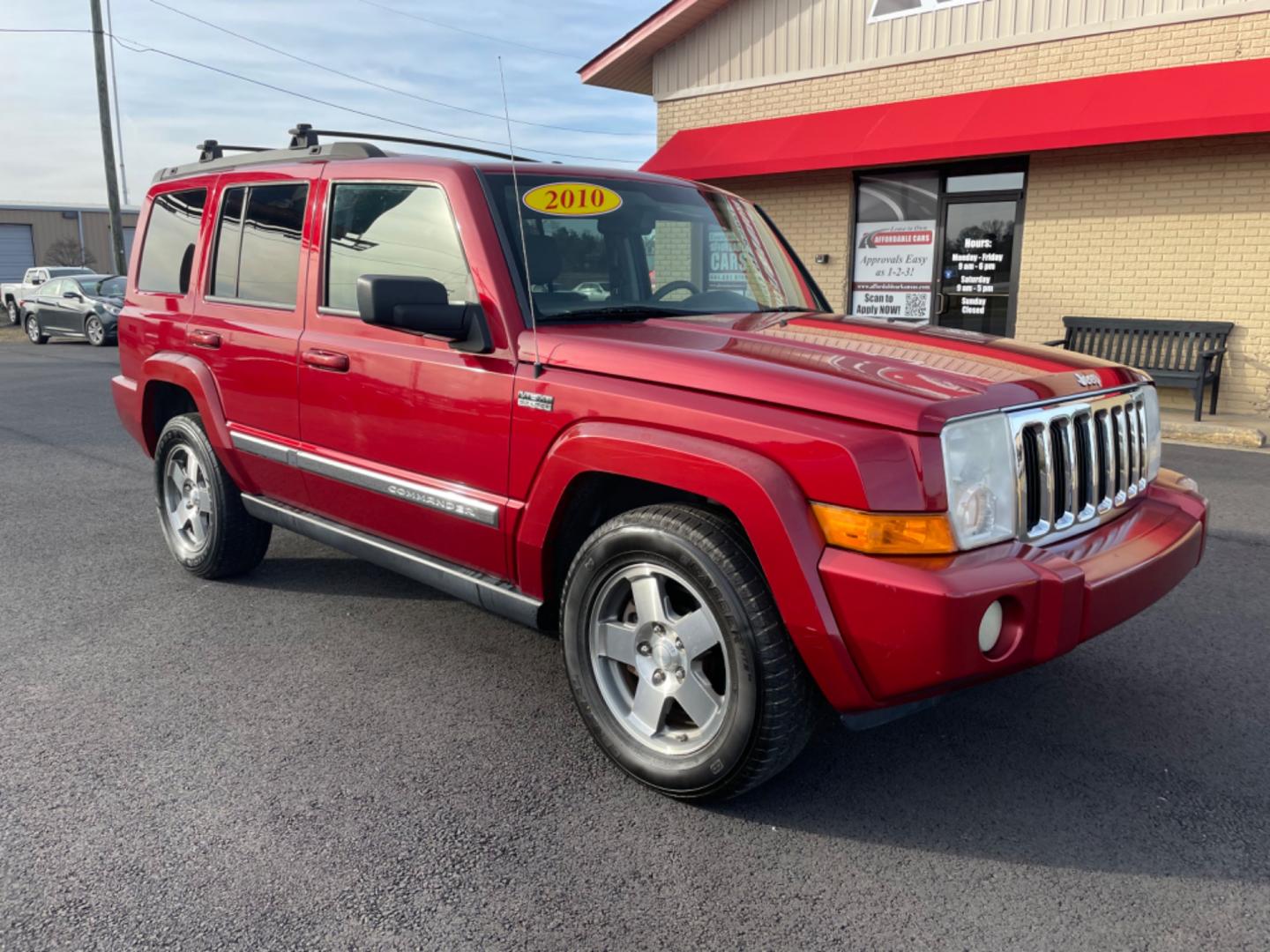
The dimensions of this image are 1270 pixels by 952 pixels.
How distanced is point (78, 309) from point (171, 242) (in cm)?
1908

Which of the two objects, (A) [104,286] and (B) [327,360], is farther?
(A) [104,286]

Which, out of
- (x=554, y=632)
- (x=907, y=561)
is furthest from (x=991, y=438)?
(x=554, y=632)

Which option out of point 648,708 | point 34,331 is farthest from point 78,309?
point 648,708

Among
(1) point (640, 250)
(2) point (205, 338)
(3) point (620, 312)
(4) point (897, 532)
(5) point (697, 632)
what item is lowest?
(5) point (697, 632)

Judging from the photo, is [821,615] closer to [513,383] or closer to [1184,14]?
[513,383]

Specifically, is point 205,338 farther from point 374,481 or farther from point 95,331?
point 95,331

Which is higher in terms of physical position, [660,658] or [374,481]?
[374,481]

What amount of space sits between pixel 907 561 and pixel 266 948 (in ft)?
5.82

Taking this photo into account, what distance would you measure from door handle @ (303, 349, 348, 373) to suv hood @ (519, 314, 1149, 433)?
920 millimetres

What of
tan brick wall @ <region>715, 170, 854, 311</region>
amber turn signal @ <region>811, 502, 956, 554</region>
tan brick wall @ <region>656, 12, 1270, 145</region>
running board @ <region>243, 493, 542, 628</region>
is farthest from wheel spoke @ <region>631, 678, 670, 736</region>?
tan brick wall @ <region>715, 170, 854, 311</region>

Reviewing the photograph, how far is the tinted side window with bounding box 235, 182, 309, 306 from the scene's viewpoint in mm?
4113

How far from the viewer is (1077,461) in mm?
2945

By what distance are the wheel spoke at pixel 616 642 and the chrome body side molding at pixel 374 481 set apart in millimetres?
547

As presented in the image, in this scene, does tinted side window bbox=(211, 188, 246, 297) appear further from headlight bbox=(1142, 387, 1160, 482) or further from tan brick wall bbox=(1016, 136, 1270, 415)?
tan brick wall bbox=(1016, 136, 1270, 415)
